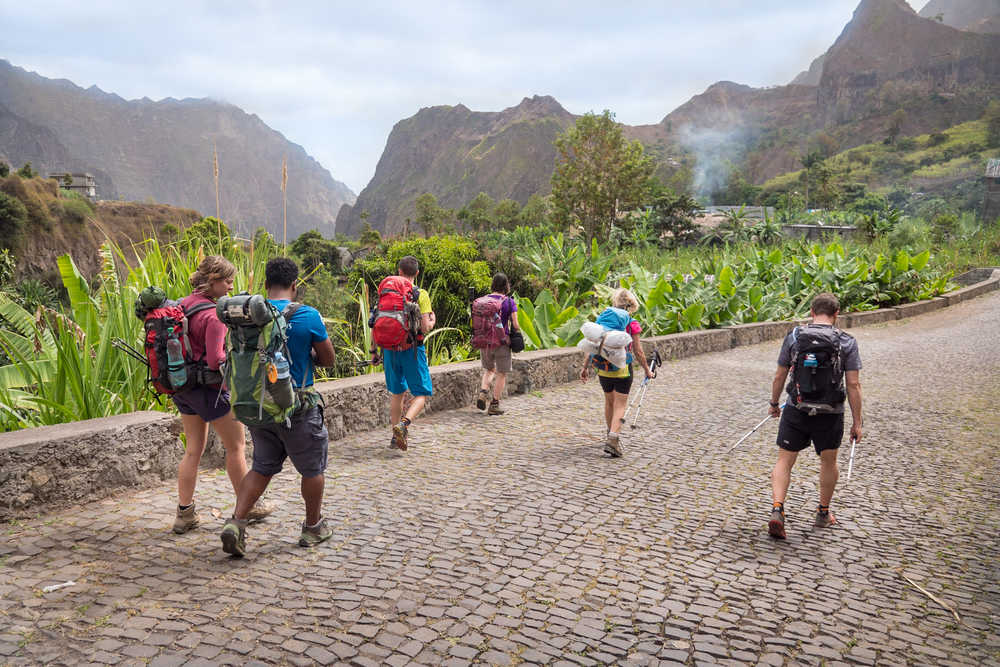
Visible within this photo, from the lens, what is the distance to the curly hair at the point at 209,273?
342 cm

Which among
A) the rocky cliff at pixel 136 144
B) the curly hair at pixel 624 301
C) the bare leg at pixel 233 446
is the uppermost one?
the rocky cliff at pixel 136 144

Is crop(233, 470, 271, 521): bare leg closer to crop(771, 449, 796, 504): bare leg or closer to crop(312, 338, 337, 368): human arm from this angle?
crop(312, 338, 337, 368): human arm

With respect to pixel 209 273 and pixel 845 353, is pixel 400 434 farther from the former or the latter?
pixel 845 353

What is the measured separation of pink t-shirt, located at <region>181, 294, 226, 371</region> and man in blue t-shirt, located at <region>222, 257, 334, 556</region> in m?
0.29

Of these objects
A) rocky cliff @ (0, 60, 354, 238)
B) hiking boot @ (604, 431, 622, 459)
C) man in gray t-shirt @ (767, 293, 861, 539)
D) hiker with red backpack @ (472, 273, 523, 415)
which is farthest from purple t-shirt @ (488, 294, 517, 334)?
rocky cliff @ (0, 60, 354, 238)

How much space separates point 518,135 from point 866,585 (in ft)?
626

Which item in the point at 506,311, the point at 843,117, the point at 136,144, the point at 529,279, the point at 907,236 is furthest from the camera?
the point at 843,117

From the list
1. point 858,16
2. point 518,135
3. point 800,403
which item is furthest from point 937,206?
point 858,16

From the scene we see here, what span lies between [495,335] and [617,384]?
147 centimetres

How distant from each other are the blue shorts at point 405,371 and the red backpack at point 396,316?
15cm

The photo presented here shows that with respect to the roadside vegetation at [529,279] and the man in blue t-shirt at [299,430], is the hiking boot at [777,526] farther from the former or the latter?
the roadside vegetation at [529,279]

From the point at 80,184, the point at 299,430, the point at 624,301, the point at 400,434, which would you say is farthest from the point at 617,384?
the point at 80,184

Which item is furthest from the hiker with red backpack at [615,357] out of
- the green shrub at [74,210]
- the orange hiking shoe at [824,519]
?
the green shrub at [74,210]

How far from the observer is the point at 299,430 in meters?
3.29
